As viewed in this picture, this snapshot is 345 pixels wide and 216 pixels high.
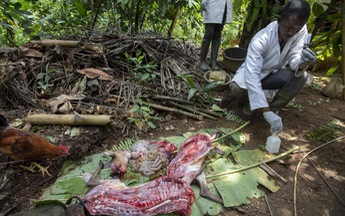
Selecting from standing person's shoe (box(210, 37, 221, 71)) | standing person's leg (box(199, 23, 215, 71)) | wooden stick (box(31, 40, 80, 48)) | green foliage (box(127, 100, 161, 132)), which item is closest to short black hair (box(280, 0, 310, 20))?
standing person's leg (box(199, 23, 215, 71))

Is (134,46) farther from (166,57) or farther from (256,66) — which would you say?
(256,66)

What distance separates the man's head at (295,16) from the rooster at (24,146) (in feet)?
8.89

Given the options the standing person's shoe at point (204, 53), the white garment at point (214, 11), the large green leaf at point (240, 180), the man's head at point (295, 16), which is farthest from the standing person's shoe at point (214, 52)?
the large green leaf at point (240, 180)

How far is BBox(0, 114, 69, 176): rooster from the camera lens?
7.13ft

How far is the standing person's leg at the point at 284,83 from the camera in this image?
3223 millimetres

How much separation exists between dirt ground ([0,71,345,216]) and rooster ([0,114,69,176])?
16cm

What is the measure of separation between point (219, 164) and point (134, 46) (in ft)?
7.97

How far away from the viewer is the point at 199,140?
271cm

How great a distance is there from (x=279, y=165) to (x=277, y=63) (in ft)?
4.29

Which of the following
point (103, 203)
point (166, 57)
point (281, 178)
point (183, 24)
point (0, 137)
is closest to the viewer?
point (103, 203)

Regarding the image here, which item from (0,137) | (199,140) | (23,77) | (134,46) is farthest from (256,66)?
(23,77)

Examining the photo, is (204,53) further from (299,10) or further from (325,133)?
(325,133)

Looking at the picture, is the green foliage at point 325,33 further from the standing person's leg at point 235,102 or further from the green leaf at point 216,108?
the green leaf at point 216,108

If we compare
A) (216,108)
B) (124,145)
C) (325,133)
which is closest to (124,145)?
(124,145)
